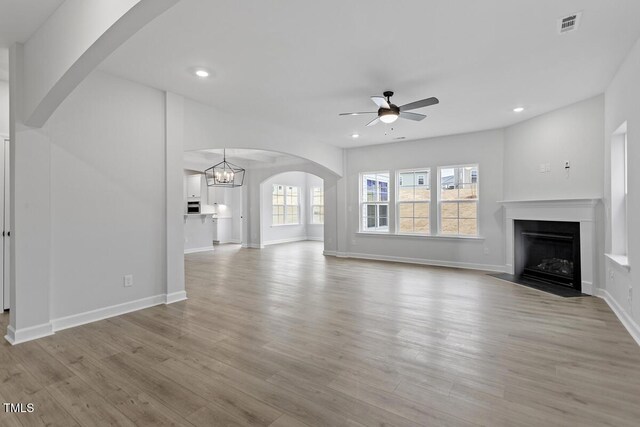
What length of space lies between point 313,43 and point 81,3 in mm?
1834

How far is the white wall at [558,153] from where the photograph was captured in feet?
15.1

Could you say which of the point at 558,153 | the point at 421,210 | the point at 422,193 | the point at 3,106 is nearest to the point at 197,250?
the point at 3,106

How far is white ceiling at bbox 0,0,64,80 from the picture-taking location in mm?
2510

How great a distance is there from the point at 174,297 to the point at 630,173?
18.1ft

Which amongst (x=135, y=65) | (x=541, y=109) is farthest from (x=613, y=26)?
(x=135, y=65)

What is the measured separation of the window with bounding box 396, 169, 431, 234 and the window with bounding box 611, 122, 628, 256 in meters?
3.43

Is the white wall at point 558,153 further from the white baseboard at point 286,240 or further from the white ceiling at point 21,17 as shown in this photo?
the white baseboard at point 286,240

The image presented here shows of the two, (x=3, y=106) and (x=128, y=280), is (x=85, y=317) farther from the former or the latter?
(x=3, y=106)

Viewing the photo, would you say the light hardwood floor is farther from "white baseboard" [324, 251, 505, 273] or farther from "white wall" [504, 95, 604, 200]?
"white baseboard" [324, 251, 505, 273]

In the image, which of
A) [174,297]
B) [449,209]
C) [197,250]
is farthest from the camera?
[197,250]

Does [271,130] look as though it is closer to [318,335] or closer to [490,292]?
[318,335]

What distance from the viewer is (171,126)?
4.24m

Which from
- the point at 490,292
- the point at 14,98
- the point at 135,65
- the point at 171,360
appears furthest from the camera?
the point at 490,292

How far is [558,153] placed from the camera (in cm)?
511
